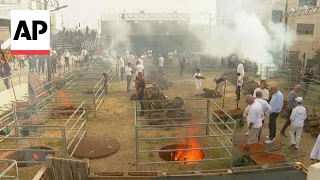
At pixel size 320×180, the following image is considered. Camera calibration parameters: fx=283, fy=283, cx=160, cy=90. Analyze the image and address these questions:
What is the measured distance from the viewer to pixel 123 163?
26.2ft

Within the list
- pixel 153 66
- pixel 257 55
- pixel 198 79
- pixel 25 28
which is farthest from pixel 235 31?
pixel 25 28

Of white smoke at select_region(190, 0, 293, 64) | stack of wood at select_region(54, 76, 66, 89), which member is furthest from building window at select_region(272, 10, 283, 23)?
stack of wood at select_region(54, 76, 66, 89)

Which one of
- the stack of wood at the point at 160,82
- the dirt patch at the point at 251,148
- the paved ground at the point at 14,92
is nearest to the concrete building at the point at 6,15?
the paved ground at the point at 14,92

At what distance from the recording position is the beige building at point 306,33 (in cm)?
2845

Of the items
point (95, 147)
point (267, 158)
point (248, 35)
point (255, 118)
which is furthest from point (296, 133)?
point (248, 35)

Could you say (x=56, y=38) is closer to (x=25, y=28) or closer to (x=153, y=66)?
(x=153, y=66)

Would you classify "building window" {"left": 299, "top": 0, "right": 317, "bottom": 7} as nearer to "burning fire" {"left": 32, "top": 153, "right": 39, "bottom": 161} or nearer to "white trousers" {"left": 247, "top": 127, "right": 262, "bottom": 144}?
"white trousers" {"left": 247, "top": 127, "right": 262, "bottom": 144}

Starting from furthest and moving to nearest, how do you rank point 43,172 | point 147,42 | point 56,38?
point 56,38 < point 147,42 < point 43,172

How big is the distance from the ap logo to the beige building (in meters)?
23.1

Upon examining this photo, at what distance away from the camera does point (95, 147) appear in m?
8.81

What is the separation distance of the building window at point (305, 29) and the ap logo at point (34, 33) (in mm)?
24278

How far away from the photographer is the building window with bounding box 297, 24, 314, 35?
28891mm

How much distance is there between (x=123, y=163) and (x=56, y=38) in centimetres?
3426

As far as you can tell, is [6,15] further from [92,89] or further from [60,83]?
[92,89]
